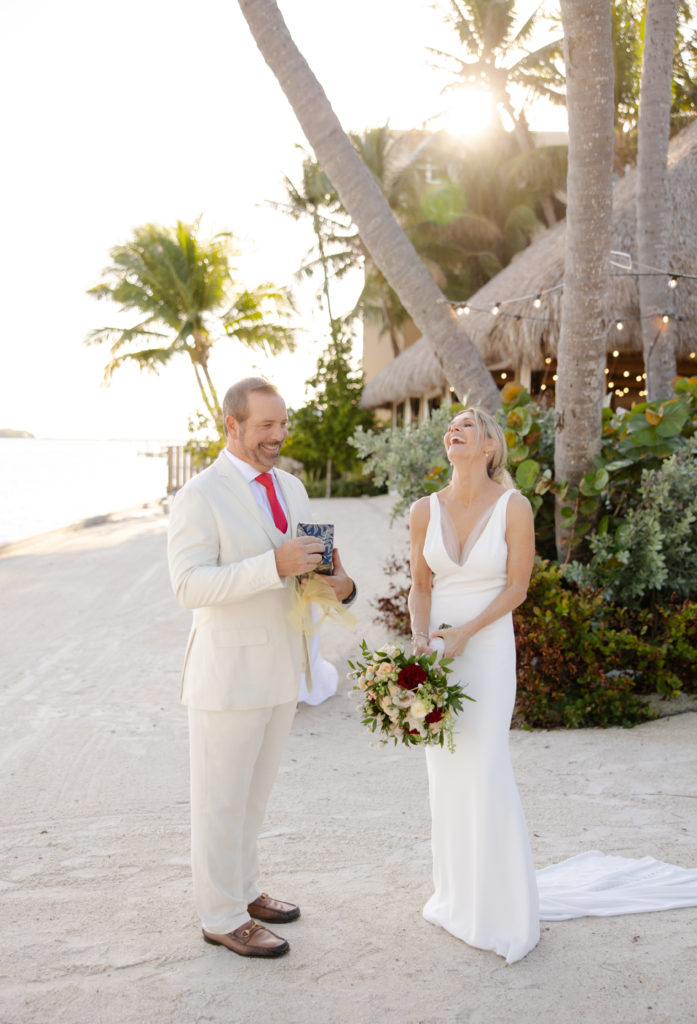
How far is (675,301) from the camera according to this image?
11086mm

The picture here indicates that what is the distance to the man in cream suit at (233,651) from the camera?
296 centimetres

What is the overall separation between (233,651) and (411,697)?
24.4 inches

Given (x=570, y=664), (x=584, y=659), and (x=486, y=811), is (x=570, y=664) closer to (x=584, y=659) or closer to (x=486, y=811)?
(x=584, y=659)

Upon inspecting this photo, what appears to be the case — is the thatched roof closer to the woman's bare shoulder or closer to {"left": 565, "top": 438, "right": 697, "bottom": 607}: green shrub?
{"left": 565, "top": 438, "right": 697, "bottom": 607}: green shrub

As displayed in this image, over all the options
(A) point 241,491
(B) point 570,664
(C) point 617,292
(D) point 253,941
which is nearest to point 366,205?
(B) point 570,664

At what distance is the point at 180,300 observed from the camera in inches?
1016

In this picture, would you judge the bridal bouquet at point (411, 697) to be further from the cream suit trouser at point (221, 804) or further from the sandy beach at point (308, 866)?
the cream suit trouser at point (221, 804)

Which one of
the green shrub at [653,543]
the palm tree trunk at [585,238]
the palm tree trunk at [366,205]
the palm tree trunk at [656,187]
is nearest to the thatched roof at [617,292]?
the palm tree trunk at [656,187]

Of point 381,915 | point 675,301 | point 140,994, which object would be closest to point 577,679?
point 381,915

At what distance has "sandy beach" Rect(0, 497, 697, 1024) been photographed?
9.12 ft

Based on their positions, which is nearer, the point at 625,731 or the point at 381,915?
the point at 381,915

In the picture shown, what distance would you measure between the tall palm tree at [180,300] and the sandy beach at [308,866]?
19710 mm

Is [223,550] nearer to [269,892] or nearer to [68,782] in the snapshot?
[269,892]

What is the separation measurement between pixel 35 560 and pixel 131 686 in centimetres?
594
